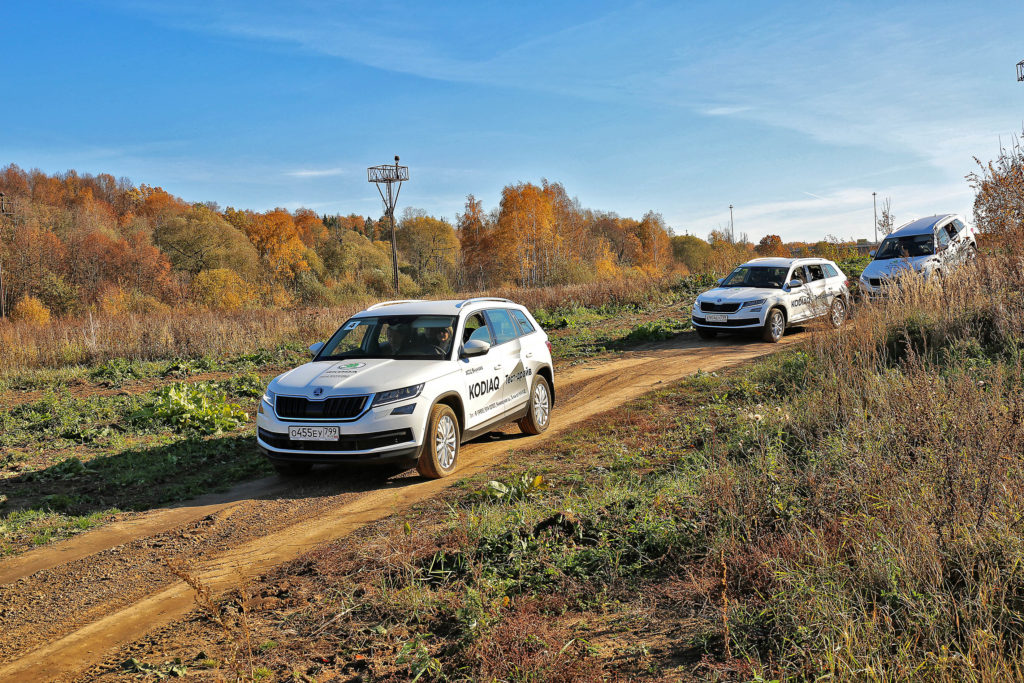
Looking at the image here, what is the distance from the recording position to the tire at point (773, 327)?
16859 mm

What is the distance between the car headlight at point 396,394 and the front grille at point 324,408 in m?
0.14

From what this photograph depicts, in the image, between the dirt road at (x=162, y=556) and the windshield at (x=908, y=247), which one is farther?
the windshield at (x=908, y=247)

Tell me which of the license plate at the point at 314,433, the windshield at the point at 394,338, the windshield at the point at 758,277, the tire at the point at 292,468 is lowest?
the tire at the point at 292,468

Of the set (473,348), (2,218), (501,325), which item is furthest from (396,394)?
(2,218)

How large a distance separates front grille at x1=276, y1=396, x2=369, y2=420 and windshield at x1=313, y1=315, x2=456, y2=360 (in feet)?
3.58

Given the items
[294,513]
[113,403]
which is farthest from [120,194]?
[294,513]

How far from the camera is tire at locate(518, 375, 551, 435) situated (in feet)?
30.5

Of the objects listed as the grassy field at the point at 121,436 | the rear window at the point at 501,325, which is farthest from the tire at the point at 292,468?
the rear window at the point at 501,325

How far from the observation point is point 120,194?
333 ft

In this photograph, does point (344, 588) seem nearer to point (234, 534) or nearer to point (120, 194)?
point (234, 534)

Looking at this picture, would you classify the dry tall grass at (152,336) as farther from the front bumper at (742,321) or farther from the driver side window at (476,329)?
the driver side window at (476,329)

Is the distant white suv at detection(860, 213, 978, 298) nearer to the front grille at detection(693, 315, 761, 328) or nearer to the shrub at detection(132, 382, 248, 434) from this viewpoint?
the front grille at detection(693, 315, 761, 328)

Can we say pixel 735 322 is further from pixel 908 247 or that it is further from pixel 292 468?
pixel 292 468

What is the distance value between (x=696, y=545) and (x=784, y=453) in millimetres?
2188
